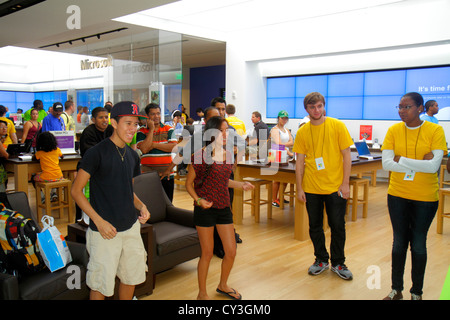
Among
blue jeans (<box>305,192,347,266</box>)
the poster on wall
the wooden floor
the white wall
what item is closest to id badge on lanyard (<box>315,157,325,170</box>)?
blue jeans (<box>305,192,347,266</box>)

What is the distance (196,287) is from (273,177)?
2157mm

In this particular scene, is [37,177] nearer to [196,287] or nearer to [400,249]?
[196,287]

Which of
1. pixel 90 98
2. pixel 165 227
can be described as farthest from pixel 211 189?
pixel 90 98

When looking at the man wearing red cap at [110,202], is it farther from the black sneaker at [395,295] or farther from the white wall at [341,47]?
the white wall at [341,47]

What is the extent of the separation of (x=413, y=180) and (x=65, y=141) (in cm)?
503

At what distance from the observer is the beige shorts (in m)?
2.29

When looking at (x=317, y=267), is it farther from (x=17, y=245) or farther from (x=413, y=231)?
(x=17, y=245)

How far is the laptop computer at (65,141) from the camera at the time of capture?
6012 millimetres

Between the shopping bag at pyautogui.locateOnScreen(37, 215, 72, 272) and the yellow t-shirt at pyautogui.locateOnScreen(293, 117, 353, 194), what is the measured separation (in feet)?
7.13

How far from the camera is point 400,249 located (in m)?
2.99

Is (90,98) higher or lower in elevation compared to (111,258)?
higher

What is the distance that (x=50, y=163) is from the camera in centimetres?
547

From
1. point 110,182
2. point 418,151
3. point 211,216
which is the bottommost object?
point 211,216

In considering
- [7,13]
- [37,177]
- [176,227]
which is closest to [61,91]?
[7,13]
